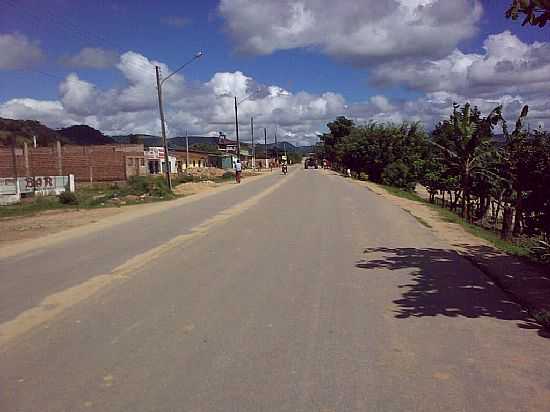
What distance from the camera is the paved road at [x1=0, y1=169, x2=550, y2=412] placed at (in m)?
4.28

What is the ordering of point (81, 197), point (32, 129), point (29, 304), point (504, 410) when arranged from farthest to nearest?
point (32, 129) < point (81, 197) < point (29, 304) < point (504, 410)

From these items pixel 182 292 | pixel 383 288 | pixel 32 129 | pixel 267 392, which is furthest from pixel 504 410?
pixel 32 129

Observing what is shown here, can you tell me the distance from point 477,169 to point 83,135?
300 ft

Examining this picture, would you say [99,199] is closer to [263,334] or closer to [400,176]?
[263,334]

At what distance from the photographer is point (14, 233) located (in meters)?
15.8

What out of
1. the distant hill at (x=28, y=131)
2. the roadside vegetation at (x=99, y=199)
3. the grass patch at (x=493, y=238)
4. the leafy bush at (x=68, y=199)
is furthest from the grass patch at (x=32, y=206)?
the distant hill at (x=28, y=131)

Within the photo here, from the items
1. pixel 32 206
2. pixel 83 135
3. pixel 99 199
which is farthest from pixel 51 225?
pixel 83 135

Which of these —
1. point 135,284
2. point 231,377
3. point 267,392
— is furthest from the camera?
point 135,284

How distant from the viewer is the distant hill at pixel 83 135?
10275cm

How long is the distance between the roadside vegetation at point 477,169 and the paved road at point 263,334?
4.54 meters

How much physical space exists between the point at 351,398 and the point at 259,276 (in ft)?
14.7

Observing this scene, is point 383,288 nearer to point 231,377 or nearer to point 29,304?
point 231,377

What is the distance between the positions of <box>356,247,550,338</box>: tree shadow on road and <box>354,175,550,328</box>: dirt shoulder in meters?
0.15

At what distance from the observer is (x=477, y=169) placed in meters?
28.0
